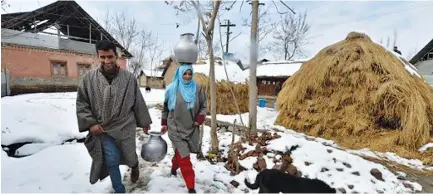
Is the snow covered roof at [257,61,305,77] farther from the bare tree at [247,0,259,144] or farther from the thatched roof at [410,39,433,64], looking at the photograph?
the bare tree at [247,0,259,144]

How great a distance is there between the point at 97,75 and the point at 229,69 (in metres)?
11.2

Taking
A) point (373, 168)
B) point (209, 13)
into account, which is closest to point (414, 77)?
point (373, 168)

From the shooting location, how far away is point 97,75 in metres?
2.60

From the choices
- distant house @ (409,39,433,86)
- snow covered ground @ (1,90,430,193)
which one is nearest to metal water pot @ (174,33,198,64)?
snow covered ground @ (1,90,430,193)

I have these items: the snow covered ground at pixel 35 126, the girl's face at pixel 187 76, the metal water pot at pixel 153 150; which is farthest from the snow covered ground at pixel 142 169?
the girl's face at pixel 187 76

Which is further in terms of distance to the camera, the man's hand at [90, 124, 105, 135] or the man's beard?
the man's beard

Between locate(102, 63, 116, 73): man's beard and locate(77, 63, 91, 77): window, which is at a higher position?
locate(77, 63, 91, 77): window

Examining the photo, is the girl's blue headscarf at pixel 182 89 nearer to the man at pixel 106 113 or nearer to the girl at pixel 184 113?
the girl at pixel 184 113

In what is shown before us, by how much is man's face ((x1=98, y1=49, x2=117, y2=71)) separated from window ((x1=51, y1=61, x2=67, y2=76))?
1733 centimetres

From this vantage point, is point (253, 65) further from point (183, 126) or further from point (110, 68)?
point (110, 68)

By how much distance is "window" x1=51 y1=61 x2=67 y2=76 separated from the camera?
1670 cm

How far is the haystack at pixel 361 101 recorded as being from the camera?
607cm

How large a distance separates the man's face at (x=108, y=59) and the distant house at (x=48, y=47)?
446 inches

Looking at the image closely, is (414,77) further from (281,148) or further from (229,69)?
(229,69)
